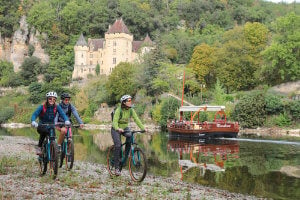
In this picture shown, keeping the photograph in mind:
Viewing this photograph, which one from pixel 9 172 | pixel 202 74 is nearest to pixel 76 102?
pixel 202 74

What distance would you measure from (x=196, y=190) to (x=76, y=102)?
54.2m

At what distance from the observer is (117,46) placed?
257 feet

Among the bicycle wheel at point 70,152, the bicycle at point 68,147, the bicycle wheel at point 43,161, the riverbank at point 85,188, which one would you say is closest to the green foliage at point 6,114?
the riverbank at point 85,188

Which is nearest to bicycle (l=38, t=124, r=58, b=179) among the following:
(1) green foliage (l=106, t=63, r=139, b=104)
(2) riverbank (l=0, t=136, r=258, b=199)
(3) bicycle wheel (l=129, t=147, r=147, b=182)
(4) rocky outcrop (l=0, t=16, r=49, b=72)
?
(2) riverbank (l=0, t=136, r=258, b=199)

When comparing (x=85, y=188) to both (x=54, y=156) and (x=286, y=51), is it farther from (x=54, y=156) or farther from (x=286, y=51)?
(x=286, y=51)

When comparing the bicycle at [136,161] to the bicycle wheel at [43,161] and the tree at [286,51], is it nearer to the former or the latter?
the bicycle wheel at [43,161]

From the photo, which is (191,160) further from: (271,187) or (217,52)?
(217,52)

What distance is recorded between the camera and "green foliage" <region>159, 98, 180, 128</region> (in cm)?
4869

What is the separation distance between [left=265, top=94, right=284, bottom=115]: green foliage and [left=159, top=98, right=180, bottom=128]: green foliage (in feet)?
36.7

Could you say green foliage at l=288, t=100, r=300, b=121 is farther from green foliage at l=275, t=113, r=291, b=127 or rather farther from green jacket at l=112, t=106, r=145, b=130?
green jacket at l=112, t=106, r=145, b=130

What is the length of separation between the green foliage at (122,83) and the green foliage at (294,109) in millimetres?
24238

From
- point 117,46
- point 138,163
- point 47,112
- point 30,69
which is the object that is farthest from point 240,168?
point 30,69

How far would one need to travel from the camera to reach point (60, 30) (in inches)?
3698

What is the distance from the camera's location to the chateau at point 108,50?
78.1 meters
